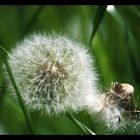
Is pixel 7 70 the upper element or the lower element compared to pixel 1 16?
lower

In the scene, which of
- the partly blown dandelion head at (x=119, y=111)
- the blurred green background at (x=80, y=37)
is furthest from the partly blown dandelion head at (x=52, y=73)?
the blurred green background at (x=80, y=37)

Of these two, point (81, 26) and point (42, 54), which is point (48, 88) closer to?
point (42, 54)

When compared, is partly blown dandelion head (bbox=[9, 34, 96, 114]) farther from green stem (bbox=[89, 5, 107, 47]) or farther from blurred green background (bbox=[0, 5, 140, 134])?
blurred green background (bbox=[0, 5, 140, 134])

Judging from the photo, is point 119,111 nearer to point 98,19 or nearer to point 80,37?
point 98,19

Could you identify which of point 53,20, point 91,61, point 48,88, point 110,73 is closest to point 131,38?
point 110,73
